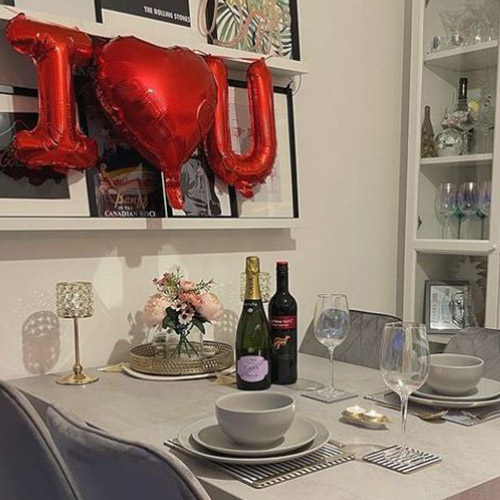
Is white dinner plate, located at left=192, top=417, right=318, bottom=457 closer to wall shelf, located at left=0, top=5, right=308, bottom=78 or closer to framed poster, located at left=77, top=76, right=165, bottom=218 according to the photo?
framed poster, located at left=77, top=76, right=165, bottom=218

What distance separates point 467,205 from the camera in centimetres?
233

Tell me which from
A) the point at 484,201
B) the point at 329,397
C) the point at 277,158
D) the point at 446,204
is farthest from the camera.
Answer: the point at 446,204

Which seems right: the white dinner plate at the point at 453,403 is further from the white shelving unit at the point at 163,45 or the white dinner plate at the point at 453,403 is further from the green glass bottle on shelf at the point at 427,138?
the green glass bottle on shelf at the point at 427,138

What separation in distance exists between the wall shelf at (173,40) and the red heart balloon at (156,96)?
3.1 inches

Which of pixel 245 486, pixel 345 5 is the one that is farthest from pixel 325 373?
pixel 345 5

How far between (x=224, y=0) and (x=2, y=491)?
142cm

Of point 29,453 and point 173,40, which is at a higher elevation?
point 173,40

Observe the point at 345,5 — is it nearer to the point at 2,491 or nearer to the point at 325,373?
the point at 325,373

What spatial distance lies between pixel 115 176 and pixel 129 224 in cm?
13

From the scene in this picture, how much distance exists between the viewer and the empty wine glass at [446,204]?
7.77 ft

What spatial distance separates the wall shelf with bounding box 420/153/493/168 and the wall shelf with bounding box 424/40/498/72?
295 millimetres

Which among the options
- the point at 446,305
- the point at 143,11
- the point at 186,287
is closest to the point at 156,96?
the point at 143,11

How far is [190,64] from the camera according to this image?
1.69m

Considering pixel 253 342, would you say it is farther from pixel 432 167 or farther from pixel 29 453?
pixel 432 167
